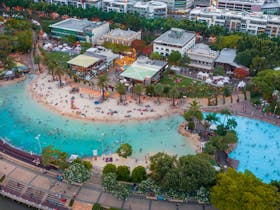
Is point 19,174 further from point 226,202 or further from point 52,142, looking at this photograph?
point 226,202

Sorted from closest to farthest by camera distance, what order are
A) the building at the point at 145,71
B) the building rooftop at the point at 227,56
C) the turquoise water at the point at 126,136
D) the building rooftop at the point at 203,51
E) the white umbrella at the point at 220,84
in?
1. the turquoise water at the point at 126,136
2. the white umbrella at the point at 220,84
3. the building at the point at 145,71
4. the building rooftop at the point at 227,56
5. the building rooftop at the point at 203,51

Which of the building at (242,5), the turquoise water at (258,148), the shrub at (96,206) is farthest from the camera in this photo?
the building at (242,5)

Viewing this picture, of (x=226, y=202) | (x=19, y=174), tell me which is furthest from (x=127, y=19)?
(x=226, y=202)

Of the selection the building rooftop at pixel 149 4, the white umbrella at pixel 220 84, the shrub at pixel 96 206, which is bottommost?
the shrub at pixel 96 206

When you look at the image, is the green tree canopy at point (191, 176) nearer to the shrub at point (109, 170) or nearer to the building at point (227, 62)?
the shrub at point (109, 170)

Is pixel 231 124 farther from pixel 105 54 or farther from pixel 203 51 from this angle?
pixel 105 54

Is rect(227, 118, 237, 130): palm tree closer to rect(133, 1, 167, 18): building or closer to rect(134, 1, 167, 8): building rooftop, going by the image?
rect(133, 1, 167, 18): building

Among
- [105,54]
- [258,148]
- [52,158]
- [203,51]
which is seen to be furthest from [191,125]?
[105,54]

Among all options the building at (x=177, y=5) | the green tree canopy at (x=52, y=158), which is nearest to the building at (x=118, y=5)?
the building at (x=177, y=5)
